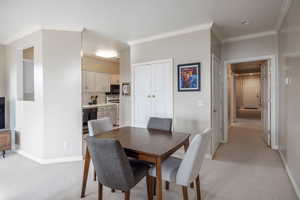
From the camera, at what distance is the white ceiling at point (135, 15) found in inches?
96.4

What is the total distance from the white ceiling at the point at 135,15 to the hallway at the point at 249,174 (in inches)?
101

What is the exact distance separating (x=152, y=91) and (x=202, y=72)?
118 centimetres

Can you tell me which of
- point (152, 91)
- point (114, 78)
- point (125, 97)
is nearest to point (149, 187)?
point (152, 91)

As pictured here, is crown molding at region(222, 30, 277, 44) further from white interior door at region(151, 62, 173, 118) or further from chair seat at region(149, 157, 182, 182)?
chair seat at region(149, 157, 182, 182)

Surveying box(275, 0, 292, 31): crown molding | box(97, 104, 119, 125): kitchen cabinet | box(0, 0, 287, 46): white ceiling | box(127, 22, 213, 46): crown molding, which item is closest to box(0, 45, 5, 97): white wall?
box(0, 0, 287, 46): white ceiling

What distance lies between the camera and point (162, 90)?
148 inches

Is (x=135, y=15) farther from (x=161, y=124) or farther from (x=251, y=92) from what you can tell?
(x=251, y=92)

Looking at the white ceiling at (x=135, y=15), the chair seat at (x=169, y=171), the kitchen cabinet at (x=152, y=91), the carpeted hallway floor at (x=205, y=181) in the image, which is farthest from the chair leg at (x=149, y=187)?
the white ceiling at (x=135, y=15)

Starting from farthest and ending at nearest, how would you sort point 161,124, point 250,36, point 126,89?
point 126,89, point 250,36, point 161,124

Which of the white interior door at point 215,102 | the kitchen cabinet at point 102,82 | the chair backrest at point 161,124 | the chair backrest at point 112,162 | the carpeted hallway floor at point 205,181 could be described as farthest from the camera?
the kitchen cabinet at point 102,82

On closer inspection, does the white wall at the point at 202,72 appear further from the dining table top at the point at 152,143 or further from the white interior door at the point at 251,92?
the white interior door at the point at 251,92

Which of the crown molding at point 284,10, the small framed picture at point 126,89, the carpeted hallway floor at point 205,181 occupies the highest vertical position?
the crown molding at point 284,10

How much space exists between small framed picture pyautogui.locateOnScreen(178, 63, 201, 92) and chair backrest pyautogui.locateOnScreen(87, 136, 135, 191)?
2.25 m

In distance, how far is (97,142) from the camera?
1.56 metres
